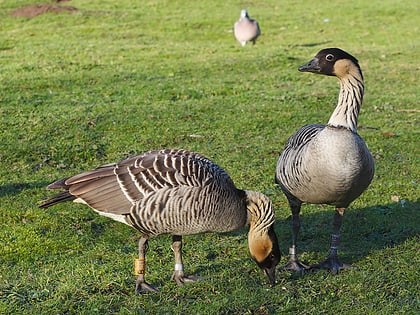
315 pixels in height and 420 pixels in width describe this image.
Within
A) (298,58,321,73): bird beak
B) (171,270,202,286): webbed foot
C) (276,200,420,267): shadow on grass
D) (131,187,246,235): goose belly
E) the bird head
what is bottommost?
(276,200,420,267): shadow on grass

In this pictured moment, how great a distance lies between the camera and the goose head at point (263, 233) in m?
5.55

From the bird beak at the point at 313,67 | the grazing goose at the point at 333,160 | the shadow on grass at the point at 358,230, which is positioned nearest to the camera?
the grazing goose at the point at 333,160

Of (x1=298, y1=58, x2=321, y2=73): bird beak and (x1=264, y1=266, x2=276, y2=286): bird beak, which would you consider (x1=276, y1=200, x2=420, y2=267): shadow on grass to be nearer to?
(x1=264, y1=266, x2=276, y2=286): bird beak

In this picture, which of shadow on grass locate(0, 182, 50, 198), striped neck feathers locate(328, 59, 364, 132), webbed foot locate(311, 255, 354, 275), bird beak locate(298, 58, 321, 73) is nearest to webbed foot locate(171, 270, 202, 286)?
webbed foot locate(311, 255, 354, 275)

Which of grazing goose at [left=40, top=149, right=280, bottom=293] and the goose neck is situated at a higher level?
the goose neck

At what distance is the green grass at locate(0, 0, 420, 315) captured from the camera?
5.68 m

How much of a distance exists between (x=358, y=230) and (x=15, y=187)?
4351mm

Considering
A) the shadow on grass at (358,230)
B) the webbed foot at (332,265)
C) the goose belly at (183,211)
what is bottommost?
the shadow on grass at (358,230)

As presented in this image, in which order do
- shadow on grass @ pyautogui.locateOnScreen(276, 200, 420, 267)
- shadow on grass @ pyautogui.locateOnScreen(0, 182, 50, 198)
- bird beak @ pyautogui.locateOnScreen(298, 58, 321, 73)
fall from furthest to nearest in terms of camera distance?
shadow on grass @ pyautogui.locateOnScreen(0, 182, 50, 198), shadow on grass @ pyautogui.locateOnScreen(276, 200, 420, 267), bird beak @ pyautogui.locateOnScreen(298, 58, 321, 73)

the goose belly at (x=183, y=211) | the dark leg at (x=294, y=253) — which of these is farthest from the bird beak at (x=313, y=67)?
the goose belly at (x=183, y=211)

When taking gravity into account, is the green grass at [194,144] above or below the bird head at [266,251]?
below

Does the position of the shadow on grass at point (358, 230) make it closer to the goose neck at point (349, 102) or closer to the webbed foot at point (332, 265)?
the webbed foot at point (332, 265)

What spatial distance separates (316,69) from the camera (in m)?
6.10

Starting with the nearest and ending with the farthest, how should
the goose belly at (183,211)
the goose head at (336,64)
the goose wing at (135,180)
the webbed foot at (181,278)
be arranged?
1. the goose belly at (183,211)
2. the goose wing at (135,180)
3. the webbed foot at (181,278)
4. the goose head at (336,64)
